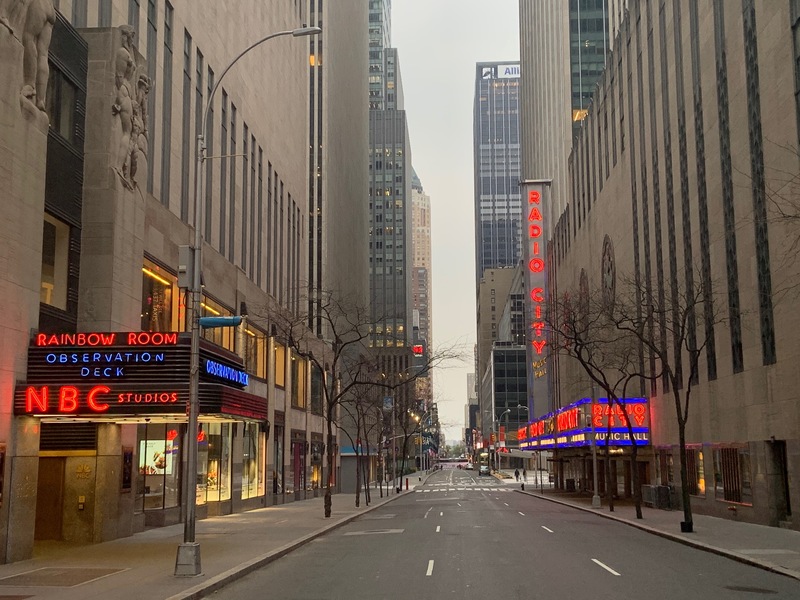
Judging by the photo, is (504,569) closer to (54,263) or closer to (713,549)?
(713,549)

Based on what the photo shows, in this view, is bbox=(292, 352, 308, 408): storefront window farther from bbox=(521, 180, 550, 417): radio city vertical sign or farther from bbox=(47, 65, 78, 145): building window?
bbox=(521, 180, 550, 417): radio city vertical sign

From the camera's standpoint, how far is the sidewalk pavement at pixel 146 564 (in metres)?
15.3

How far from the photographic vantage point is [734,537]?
26062 mm

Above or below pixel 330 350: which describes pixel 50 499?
below

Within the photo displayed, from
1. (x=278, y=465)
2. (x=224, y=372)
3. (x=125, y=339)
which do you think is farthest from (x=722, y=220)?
(x=278, y=465)

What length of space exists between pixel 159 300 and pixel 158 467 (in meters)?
6.29

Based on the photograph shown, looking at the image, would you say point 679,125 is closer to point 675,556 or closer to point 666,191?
point 666,191

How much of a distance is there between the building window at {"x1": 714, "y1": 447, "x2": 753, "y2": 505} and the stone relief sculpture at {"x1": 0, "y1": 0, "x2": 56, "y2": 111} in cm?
2807

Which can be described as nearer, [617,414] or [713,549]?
[713,549]

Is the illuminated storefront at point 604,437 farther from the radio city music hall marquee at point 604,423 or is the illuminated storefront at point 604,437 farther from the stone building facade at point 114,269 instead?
the stone building facade at point 114,269

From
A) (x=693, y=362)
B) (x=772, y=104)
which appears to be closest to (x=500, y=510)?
(x=693, y=362)

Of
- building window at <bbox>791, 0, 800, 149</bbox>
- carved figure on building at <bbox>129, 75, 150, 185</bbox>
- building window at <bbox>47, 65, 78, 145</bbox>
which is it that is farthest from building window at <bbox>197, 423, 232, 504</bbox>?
building window at <bbox>791, 0, 800, 149</bbox>

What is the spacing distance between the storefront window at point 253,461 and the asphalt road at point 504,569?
14.8m

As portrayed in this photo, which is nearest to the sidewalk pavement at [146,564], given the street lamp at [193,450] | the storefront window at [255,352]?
the street lamp at [193,450]
